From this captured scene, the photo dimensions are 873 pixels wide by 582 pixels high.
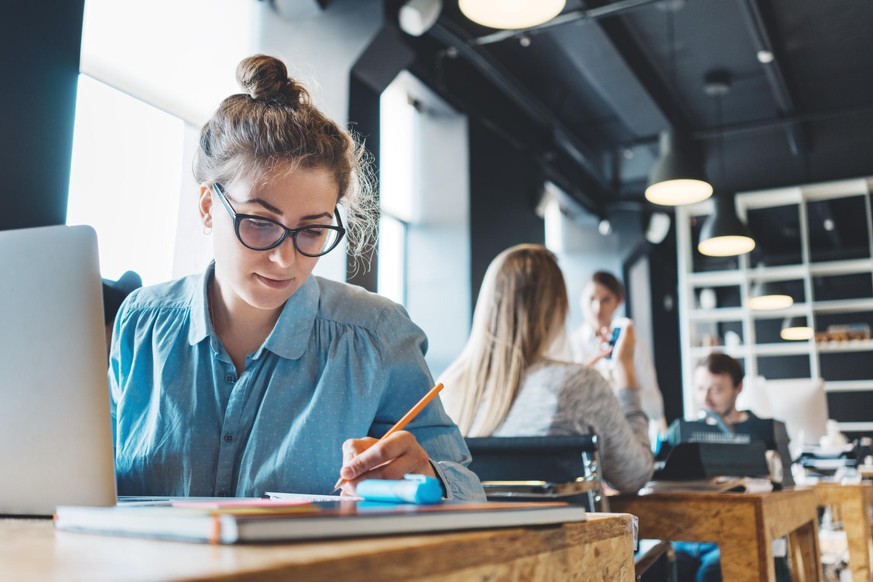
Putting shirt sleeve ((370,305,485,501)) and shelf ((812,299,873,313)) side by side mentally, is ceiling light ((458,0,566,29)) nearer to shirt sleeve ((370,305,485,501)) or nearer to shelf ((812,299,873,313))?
shirt sleeve ((370,305,485,501))

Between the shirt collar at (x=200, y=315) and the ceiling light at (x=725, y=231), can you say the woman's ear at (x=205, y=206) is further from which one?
the ceiling light at (x=725, y=231)

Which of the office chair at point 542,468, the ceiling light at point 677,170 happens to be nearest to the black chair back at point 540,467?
the office chair at point 542,468

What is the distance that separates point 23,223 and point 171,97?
152cm

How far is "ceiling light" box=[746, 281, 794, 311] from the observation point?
799 cm

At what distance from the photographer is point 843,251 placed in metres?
10.7

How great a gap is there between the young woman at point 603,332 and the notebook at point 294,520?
3.26m

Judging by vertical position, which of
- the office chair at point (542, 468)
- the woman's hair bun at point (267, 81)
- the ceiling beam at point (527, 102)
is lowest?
the office chair at point (542, 468)

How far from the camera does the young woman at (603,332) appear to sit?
4254mm

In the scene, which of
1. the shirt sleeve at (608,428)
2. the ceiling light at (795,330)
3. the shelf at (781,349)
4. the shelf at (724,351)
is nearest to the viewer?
the shirt sleeve at (608,428)

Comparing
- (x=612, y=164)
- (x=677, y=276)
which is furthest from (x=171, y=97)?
(x=677, y=276)

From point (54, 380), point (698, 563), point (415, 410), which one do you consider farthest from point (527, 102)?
point (54, 380)

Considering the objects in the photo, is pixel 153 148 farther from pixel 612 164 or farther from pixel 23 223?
pixel 612 164

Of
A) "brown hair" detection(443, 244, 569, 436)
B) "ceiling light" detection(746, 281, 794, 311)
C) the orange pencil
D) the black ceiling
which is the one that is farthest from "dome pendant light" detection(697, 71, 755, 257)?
the orange pencil

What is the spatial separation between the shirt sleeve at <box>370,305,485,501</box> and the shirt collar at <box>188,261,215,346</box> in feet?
0.90
